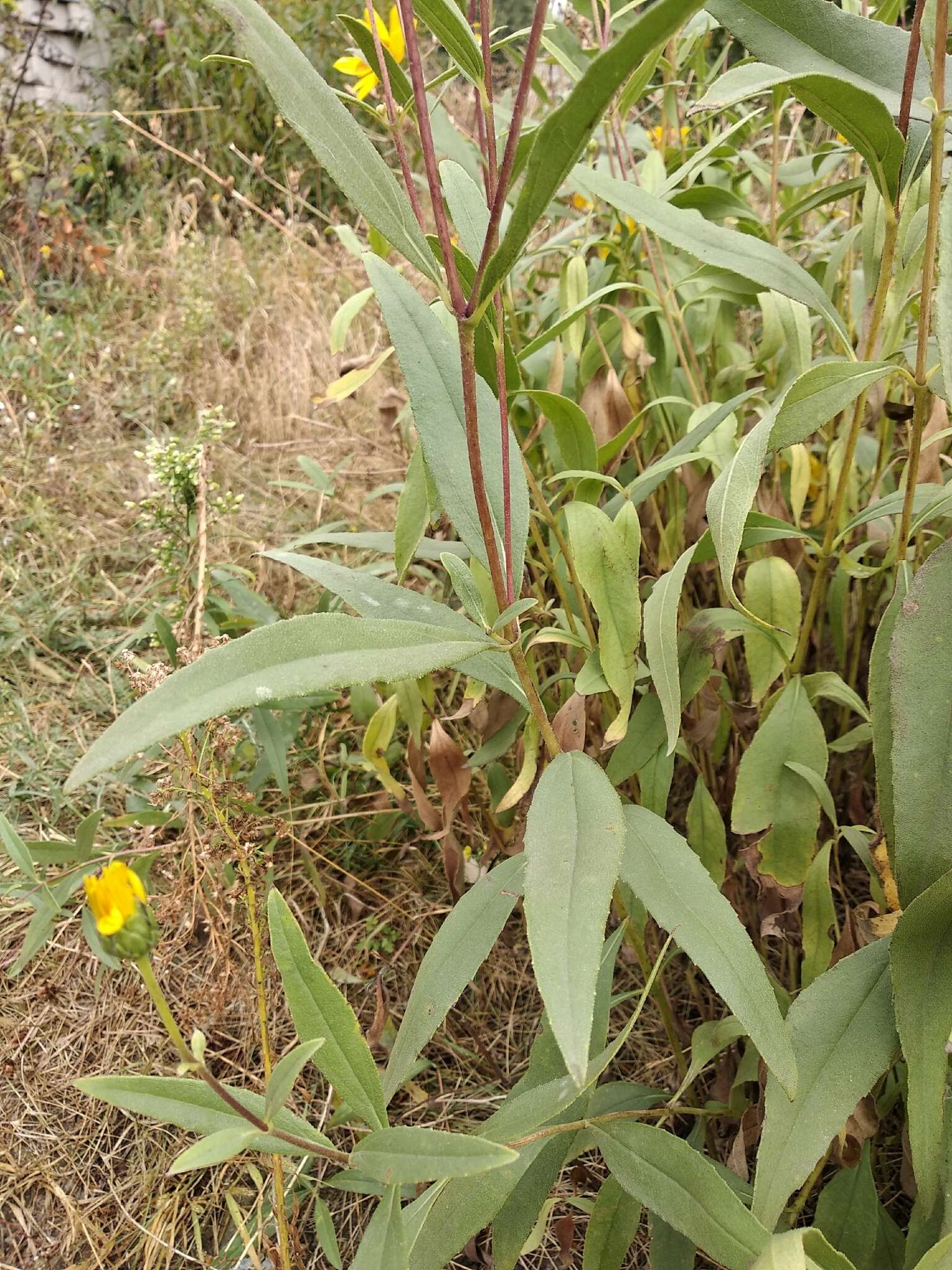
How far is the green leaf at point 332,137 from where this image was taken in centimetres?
52

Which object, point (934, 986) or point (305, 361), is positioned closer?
point (934, 986)

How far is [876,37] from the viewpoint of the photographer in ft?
2.12

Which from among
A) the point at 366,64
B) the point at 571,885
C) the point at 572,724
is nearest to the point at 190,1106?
the point at 571,885

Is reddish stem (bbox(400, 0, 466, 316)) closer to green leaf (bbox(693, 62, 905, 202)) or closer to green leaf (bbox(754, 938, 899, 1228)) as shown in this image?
green leaf (bbox(693, 62, 905, 202))

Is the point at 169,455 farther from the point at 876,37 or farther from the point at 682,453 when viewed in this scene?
the point at 876,37

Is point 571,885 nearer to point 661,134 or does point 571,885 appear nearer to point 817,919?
point 817,919

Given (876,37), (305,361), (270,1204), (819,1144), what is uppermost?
(876,37)

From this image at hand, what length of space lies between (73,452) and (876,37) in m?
1.82

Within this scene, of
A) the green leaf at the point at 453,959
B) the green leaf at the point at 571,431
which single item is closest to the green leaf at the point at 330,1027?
the green leaf at the point at 453,959

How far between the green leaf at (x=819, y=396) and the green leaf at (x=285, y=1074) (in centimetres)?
42

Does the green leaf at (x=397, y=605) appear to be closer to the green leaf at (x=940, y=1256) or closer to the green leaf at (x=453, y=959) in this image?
the green leaf at (x=453, y=959)

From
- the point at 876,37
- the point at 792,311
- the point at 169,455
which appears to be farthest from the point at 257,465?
the point at 876,37

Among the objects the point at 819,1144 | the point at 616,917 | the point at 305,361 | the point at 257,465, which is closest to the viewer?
the point at 819,1144

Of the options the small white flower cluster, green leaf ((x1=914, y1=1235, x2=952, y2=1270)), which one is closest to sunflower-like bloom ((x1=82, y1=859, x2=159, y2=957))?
green leaf ((x1=914, y1=1235, x2=952, y2=1270))
